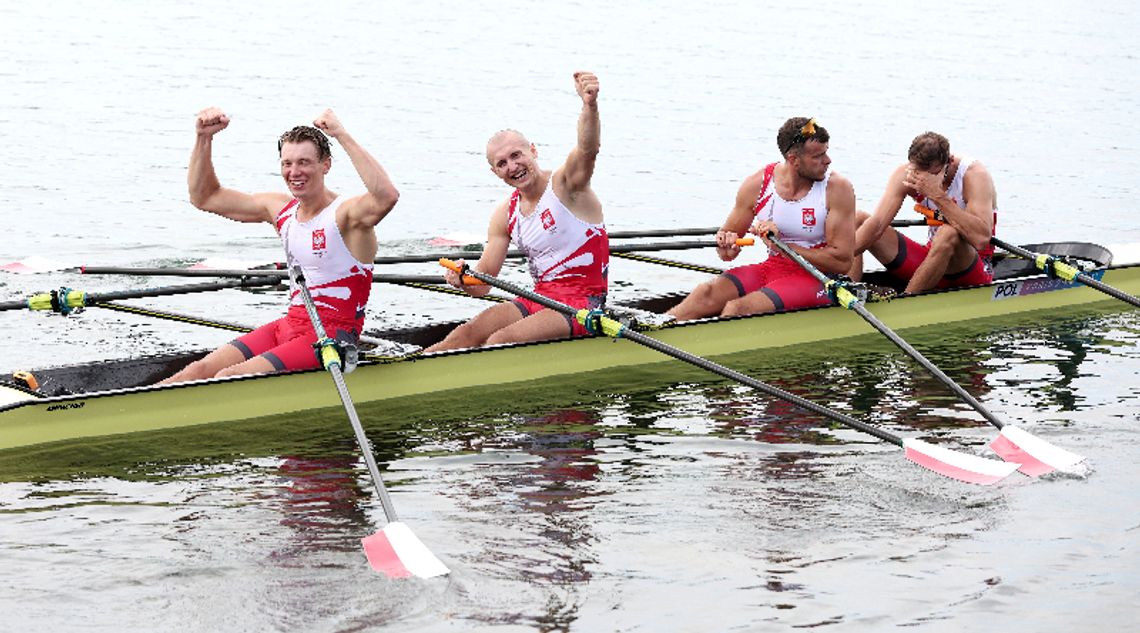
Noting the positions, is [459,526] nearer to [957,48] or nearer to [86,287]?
[86,287]

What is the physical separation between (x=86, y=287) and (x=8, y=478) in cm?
706

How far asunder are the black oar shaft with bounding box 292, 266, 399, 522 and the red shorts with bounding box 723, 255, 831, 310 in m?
3.92

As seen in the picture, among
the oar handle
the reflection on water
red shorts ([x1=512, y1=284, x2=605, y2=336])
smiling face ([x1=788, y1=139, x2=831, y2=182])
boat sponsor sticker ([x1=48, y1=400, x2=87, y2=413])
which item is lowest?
the reflection on water

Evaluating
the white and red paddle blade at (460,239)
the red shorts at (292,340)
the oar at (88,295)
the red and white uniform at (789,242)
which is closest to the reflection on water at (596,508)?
the red shorts at (292,340)

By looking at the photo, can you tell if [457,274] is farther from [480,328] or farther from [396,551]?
[396,551]

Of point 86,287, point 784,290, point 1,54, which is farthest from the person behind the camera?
point 1,54

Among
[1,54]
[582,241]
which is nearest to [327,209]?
[582,241]

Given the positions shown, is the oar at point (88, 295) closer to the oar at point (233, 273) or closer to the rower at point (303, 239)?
the oar at point (233, 273)

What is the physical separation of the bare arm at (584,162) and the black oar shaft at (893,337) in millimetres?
1718

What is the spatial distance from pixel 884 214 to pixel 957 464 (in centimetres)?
392

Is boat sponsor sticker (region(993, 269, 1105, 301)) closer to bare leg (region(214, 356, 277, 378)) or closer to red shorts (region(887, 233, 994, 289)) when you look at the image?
red shorts (region(887, 233, 994, 289))

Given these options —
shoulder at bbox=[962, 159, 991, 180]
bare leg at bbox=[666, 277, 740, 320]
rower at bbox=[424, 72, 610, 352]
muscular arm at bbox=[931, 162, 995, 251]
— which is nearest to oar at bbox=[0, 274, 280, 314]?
rower at bbox=[424, 72, 610, 352]

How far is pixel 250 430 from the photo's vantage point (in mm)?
10594

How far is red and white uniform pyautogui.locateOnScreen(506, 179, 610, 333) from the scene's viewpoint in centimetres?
1172
